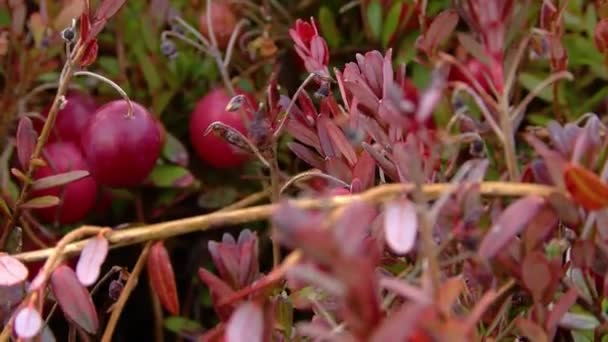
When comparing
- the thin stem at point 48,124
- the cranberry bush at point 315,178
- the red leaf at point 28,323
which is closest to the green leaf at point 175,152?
the cranberry bush at point 315,178

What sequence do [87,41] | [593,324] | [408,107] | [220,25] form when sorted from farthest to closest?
[220,25], [87,41], [593,324], [408,107]

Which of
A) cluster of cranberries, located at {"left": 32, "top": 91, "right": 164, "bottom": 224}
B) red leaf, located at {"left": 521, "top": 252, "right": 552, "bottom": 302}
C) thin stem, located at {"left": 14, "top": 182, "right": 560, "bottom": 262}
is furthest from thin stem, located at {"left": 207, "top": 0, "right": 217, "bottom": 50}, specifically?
red leaf, located at {"left": 521, "top": 252, "right": 552, "bottom": 302}

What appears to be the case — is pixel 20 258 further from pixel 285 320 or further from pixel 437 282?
pixel 437 282

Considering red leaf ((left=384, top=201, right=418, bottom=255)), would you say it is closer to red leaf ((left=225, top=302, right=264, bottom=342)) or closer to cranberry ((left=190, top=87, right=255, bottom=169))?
red leaf ((left=225, top=302, right=264, bottom=342))

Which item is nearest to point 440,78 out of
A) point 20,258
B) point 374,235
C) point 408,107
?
point 408,107

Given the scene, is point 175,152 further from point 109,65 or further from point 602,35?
point 602,35

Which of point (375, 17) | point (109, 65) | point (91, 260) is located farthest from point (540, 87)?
point (109, 65)
